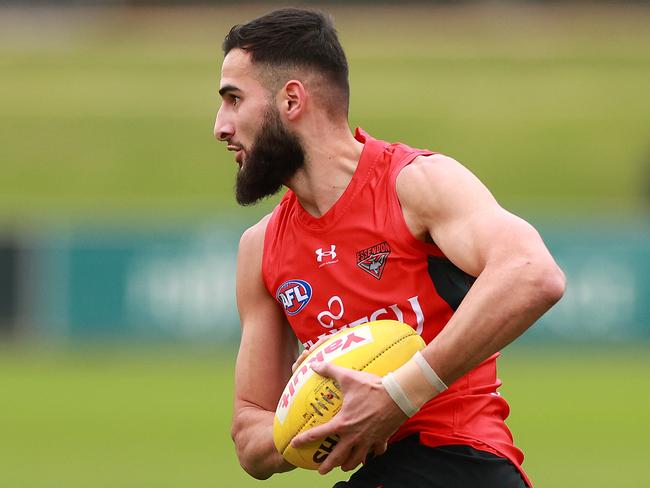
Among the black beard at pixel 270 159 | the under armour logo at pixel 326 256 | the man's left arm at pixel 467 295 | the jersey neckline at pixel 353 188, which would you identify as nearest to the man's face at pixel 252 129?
the black beard at pixel 270 159

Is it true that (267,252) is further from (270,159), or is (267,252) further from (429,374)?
(429,374)

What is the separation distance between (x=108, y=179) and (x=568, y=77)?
14948mm

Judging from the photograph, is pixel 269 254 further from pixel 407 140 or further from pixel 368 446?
pixel 407 140

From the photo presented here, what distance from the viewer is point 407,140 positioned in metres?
35.4

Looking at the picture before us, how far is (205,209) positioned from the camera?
86.4ft

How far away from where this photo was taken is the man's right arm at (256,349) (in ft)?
18.4

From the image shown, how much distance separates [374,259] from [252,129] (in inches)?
25.9

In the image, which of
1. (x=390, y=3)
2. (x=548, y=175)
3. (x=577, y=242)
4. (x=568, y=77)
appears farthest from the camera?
(x=390, y=3)

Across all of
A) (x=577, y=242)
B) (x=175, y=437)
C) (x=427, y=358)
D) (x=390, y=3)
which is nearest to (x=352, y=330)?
(x=427, y=358)

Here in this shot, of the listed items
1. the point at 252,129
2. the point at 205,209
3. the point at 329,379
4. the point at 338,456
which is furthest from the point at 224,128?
the point at 205,209

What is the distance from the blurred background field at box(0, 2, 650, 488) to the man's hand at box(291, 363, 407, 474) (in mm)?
7204

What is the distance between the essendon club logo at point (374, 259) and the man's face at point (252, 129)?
0.45 metres

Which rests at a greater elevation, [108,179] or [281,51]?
[281,51]

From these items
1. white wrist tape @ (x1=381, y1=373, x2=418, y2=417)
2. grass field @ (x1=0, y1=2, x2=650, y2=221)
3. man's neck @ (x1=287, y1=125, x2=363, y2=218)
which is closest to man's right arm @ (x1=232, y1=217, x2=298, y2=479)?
man's neck @ (x1=287, y1=125, x2=363, y2=218)
